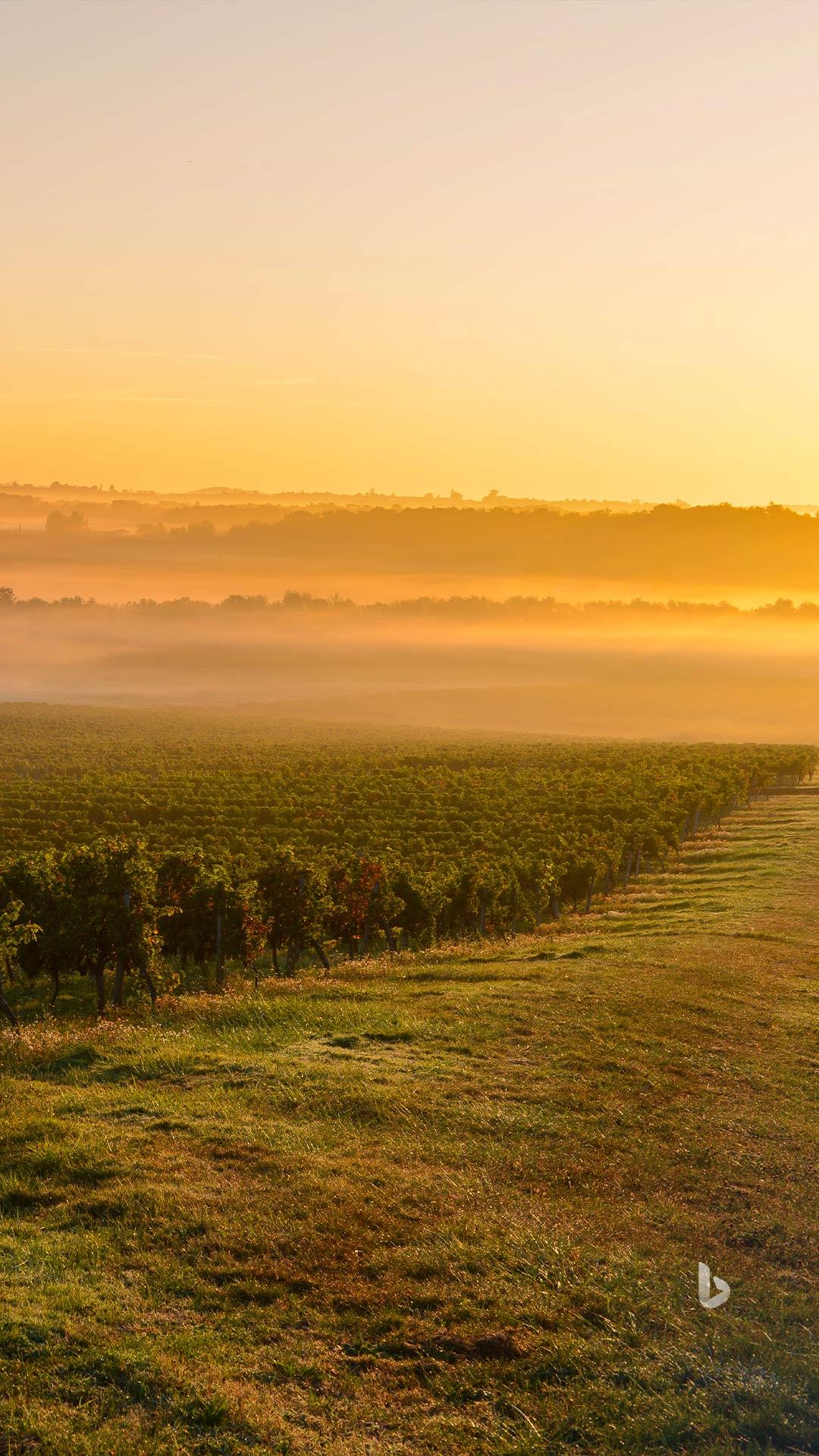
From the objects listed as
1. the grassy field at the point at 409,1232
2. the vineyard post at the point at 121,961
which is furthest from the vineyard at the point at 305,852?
the grassy field at the point at 409,1232

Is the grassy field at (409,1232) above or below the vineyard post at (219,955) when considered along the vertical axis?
above

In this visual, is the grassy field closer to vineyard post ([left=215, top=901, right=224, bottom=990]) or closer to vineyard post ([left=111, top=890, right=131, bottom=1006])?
vineyard post ([left=111, top=890, right=131, bottom=1006])

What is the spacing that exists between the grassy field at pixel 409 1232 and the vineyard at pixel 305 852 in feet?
28.6

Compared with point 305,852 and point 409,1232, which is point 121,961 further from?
point 305,852

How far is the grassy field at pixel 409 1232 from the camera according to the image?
39.9ft

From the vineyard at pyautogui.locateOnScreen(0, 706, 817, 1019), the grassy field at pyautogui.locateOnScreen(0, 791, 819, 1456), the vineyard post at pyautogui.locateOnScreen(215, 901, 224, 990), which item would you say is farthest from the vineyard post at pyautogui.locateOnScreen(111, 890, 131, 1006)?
the vineyard post at pyautogui.locateOnScreen(215, 901, 224, 990)

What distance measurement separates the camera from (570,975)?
39594mm

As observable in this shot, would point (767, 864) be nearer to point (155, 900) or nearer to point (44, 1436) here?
point (155, 900)

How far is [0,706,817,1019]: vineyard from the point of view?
138 ft

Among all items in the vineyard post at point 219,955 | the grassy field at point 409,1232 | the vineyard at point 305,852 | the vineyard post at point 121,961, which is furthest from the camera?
the vineyard post at point 219,955

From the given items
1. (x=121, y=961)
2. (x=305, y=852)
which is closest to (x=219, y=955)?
(x=121, y=961)

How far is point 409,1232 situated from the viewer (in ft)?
54.9

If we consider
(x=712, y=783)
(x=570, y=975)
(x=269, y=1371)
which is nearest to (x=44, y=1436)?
(x=269, y=1371)

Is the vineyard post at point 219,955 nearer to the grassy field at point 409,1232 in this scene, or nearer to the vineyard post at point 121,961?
the vineyard post at point 121,961
